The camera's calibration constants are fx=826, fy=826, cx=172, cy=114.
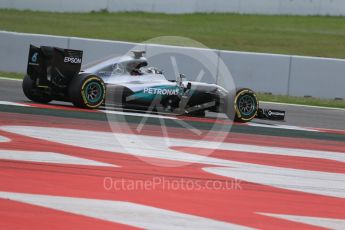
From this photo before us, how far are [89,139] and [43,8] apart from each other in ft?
84.0

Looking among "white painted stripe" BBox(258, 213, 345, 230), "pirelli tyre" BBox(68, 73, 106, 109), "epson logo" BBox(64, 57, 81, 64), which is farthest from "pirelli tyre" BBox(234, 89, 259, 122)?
"white painted stripe" BBox(258, 213, 345, 230)

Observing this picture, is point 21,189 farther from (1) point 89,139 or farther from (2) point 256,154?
(2) point 256,154

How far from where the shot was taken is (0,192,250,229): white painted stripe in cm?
601

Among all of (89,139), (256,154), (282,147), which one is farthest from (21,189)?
(282,147)

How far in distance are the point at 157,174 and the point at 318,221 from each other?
6.41 ft

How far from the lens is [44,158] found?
8.27 metres

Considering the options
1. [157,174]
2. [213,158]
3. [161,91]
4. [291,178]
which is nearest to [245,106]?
[161,91]

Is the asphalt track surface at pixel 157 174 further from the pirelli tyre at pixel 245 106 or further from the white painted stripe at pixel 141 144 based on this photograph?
the pirelli tyre at pixel 245 106

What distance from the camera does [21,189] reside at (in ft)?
21.9

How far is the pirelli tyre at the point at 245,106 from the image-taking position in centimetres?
1469

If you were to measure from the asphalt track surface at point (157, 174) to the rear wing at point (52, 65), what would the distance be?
0.71 m

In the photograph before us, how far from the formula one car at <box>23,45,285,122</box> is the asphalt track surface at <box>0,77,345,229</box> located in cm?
64

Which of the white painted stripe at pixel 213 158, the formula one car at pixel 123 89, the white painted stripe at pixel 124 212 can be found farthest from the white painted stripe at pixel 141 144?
the formula one car at pixel 123 89

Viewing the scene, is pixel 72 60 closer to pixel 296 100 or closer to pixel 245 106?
pixel 245 106
